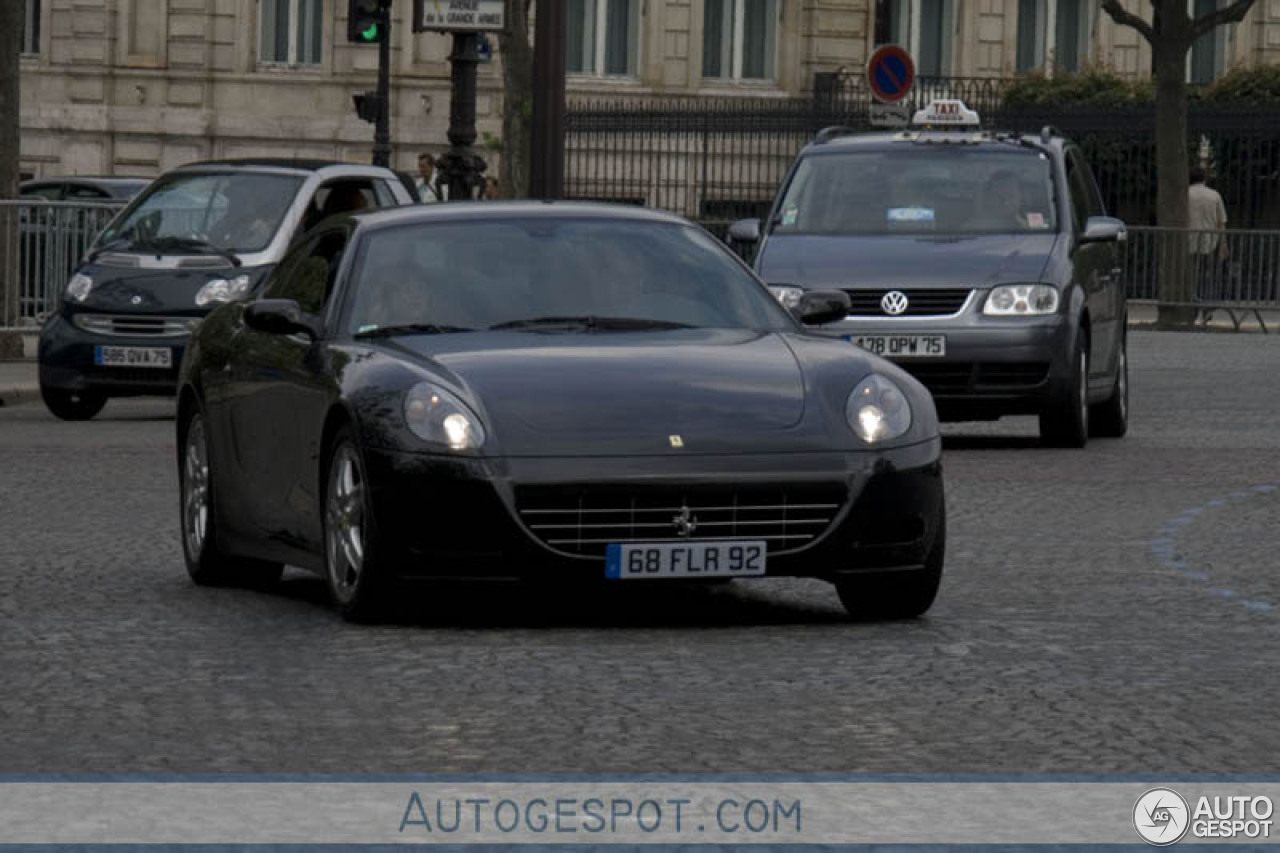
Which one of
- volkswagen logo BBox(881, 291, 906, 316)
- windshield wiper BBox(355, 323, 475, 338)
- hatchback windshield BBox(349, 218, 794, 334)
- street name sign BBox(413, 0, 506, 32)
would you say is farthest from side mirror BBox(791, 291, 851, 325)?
street name sign BBox(413, 0, 506, 32)

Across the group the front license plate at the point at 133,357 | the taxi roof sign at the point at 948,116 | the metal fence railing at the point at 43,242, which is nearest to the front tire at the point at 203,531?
the front license plate at the point at 133,357

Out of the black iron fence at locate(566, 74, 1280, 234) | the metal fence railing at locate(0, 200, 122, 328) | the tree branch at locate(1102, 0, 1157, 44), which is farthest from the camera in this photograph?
the black iron fence at locate(566, 74, 1280, 234)

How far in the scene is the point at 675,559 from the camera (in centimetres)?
977

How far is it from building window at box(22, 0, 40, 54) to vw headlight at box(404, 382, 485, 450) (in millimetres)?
42829

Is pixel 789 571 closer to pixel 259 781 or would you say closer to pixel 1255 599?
pixel 1255 599

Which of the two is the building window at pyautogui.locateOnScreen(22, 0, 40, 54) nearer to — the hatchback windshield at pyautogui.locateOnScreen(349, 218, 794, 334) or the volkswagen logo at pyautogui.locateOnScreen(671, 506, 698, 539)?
the hatchback windshield at pyautogui.locateOnScreen(349, 218, 794, 334)

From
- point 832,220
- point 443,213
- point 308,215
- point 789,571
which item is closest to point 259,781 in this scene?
point 789,571

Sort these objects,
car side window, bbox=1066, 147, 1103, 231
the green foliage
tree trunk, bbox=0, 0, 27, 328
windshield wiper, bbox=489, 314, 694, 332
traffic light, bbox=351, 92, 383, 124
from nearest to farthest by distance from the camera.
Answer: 1. windshield wiper, bbox=489, 314, 694, 332
2. car side window, bbox=1066, 147, 1103, 231
3. tree trunk, bbox=0, 0, 27, 328
4. traffic light, bbox=351, 92, 383, 124
5. the green foliage

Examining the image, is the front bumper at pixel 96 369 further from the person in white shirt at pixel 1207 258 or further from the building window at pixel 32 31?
the building window at pixel 32 31

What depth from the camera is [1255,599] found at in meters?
11.0

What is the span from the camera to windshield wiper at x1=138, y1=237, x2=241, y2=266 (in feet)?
72.7

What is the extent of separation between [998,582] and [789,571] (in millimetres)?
1856

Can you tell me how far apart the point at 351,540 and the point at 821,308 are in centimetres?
213

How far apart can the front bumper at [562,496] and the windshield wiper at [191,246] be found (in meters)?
12.4
